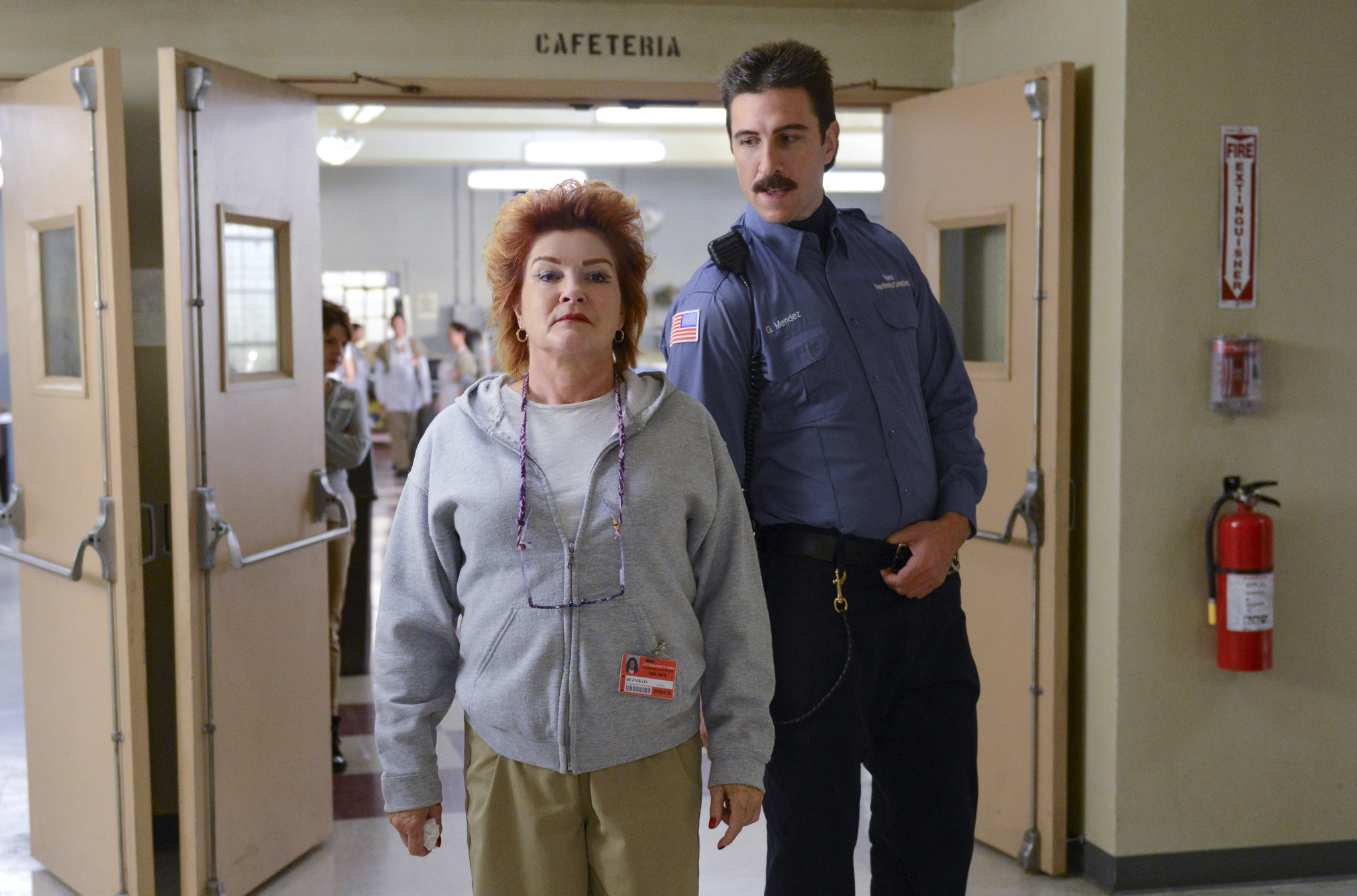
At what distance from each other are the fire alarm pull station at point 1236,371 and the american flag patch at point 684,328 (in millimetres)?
1611

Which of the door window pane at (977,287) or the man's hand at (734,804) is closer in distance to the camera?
the man's hand at (734,804)

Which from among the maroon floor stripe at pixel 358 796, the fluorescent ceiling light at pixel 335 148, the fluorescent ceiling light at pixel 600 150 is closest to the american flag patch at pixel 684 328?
Answer: the maroon floor stripe at pixel 358 796

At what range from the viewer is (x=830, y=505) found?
6.19ft

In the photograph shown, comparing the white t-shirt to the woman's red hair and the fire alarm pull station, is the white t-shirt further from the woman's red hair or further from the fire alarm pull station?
the fire alarm pull station

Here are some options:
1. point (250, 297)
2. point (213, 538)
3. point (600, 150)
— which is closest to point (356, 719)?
point (213, 538)

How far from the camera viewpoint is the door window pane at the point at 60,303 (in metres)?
2.94

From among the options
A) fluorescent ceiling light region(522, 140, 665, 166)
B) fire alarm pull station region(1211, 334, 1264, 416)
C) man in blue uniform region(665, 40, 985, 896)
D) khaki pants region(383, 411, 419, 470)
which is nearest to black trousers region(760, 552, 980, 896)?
man in blue uniform region(665, 40, 985, 896)

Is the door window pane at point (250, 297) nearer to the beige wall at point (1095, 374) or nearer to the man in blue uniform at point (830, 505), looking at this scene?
the man in blue uniform at point (830, 505)

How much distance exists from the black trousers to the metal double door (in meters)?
1.48

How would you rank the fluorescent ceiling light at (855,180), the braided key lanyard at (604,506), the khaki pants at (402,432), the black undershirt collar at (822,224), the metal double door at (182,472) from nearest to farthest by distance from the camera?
the braided key lanyard at (604,506) < the black undershirt collar at (822,224) < the metal double door at (182,472) < the khaki pants at (402,432) < the fluorescent ceiling light at (855,180)

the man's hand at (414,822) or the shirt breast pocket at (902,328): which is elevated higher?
the shirt breast pocket at (902,328)

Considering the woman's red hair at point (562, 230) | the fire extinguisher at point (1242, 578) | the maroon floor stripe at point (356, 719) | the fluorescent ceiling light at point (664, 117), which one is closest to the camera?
the woman's red hair at point (562, 230)

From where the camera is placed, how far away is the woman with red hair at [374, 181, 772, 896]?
1.55 meters

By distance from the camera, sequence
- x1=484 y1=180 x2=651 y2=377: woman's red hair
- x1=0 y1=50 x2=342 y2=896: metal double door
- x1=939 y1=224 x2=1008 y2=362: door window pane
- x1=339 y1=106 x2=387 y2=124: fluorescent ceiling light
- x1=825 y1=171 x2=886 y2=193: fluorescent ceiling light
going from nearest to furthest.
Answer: x1=484 y1=180 x2=651 y2=377: woman's red hair, x1=0 y1=50 x2=342 y2=896: metal double door, x1=939 y1=224 x2=1008 y2=362: door window pane, x1=339 y1=106 x2=387 y2=124: fluorescent ceiling light, x1=825 y1=171 x2=886 y2=193: fluorescent ceiling light
